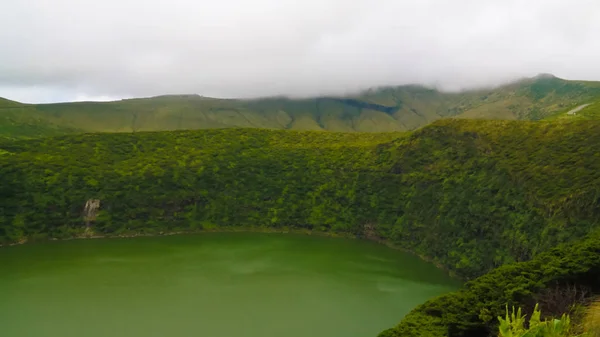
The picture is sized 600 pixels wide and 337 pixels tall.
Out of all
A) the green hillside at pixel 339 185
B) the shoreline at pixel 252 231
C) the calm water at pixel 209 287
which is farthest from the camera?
the shoreline at pixel 252 231

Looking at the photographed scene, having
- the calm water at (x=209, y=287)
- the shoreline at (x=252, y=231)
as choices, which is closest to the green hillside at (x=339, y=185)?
the shoreline at (x=252, y=231)

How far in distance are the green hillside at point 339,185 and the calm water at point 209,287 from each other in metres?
4.78

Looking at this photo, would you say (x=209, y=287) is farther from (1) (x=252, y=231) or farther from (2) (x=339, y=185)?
(2) (x=339, y=185)

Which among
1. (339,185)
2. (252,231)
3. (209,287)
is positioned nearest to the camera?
(209,287)

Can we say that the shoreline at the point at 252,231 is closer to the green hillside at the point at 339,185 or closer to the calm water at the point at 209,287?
the green hillside at the point at 339,185

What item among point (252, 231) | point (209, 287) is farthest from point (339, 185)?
point (209, 287)

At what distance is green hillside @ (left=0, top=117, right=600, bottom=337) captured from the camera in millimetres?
52275

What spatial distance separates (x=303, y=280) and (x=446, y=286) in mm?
15535

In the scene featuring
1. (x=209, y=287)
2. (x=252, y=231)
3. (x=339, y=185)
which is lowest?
(x=209, y=287)

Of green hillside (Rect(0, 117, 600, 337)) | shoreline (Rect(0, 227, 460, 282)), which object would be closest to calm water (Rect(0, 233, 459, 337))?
shoreline (Rect(0, 227, 460, 282))

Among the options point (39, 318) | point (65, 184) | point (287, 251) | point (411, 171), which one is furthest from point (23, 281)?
point (411, 171)

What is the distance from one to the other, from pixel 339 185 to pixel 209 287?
34936mm

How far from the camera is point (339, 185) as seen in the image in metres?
78.0

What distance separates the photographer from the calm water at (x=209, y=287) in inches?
1523
